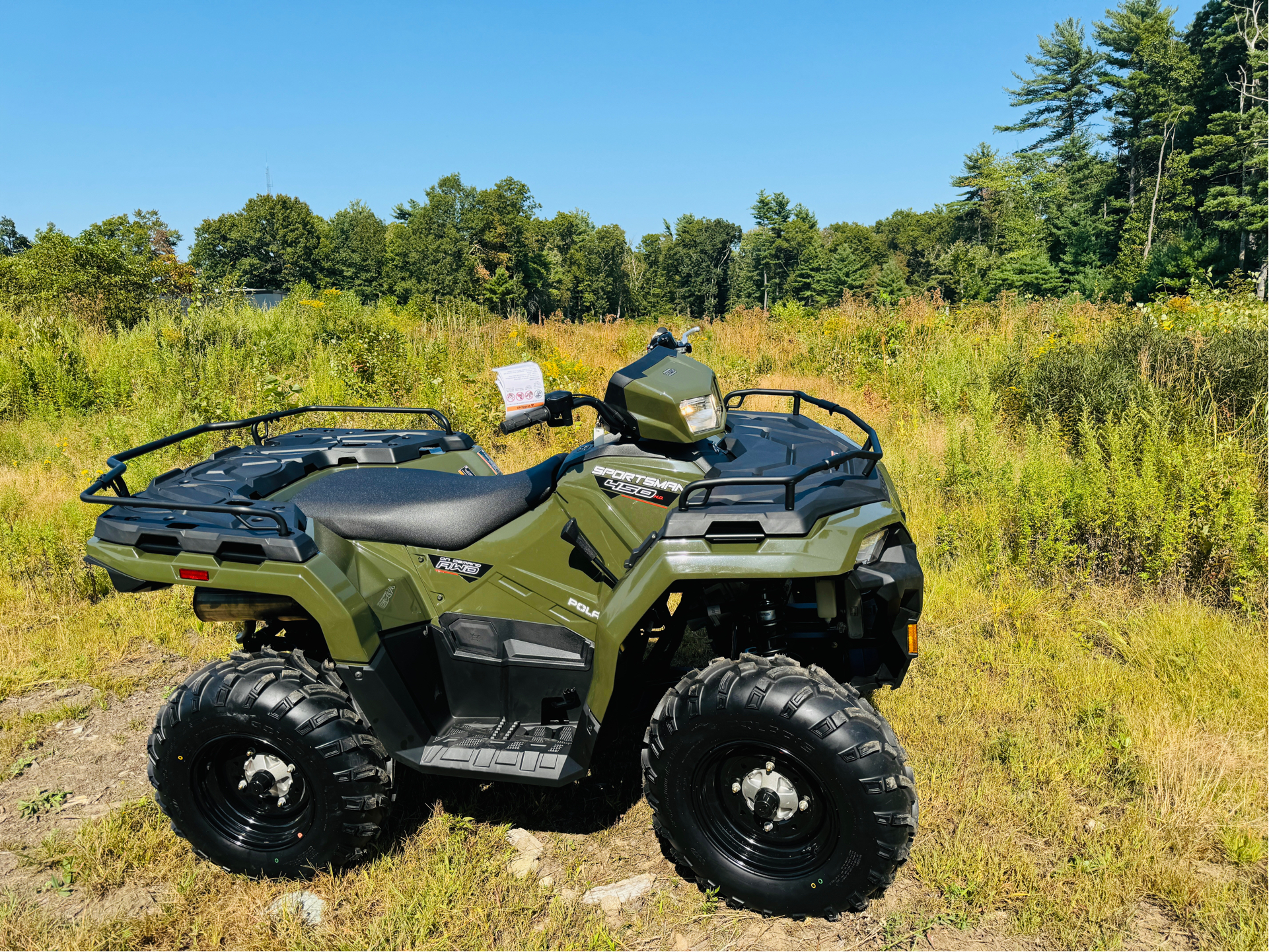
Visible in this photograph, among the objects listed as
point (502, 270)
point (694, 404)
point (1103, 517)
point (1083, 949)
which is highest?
point (502, 270)

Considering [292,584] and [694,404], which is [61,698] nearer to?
[292,584]

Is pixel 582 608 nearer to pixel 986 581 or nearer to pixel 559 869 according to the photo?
pixel 559 869

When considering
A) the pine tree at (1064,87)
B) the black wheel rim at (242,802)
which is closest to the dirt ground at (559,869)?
the black wheel rim at (242,802)

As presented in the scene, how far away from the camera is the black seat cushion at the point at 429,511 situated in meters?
2.81

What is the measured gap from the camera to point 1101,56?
142 ft

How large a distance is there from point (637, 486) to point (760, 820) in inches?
43.5

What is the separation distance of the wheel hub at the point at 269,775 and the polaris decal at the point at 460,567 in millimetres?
808

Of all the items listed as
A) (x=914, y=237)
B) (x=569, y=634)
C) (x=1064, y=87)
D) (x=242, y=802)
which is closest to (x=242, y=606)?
(x=242, y=802)

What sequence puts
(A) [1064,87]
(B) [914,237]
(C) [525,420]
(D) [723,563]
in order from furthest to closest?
(B) [914,237] < (A) [1064,87] < (C) [525,420] < (D) [723,563]

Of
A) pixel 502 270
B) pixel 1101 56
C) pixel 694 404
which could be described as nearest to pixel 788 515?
pixel 694 404

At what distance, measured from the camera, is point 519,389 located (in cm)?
242

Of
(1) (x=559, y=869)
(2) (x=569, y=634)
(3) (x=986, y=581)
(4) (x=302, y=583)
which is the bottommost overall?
(1) (x=559, y=869)

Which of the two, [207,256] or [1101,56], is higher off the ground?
[1101,56]

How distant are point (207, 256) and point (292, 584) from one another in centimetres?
7768
